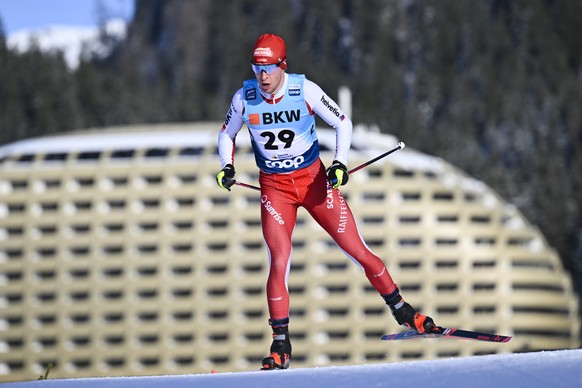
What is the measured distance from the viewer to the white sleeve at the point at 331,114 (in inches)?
418

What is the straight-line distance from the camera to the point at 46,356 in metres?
78.6

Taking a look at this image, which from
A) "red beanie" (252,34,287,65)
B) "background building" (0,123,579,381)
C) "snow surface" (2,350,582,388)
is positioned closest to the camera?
"snow surface" (2,350,582,388)

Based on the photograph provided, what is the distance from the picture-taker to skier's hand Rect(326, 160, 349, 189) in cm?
1052

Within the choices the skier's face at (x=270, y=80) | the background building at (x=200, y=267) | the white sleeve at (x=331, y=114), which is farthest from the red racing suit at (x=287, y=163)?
the background building at (x=200, y=267)

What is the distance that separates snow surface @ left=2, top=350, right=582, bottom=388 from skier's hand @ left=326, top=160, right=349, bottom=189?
2379 mm

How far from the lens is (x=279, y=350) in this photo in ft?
34.9

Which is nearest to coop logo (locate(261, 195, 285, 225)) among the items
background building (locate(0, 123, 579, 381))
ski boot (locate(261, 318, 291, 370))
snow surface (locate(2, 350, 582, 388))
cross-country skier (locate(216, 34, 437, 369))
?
cross-country skier (locate(216, 34, 437, 369))

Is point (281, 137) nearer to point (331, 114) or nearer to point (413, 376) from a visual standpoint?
point (331, 114)

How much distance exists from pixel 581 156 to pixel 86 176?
9585 cm

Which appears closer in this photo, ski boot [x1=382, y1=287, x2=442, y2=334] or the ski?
the ski

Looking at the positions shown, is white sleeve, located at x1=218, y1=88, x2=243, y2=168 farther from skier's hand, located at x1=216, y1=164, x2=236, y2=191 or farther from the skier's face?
the skier's face

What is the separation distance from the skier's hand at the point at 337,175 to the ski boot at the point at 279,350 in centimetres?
164

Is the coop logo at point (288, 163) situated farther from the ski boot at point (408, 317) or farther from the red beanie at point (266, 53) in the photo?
the ski boot at point (408, 317)

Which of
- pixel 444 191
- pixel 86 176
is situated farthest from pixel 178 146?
pixel 444 191
